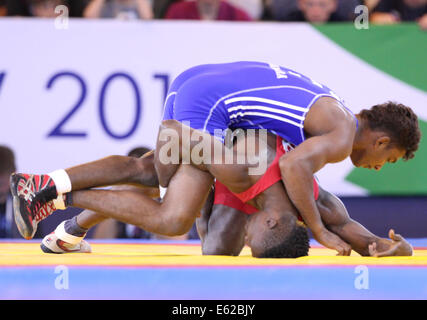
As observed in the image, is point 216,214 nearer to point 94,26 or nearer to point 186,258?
point 186,258

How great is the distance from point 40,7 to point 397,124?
116 inches

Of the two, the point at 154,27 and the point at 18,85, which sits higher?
the point at 154,27

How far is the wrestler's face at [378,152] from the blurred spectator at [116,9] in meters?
2.40

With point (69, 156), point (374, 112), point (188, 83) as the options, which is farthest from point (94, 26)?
point (374, 112)

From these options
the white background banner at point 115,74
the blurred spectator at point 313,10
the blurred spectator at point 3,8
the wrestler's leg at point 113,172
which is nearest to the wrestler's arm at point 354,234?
the wrestler's leg at point 113,172

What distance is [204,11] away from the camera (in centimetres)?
521

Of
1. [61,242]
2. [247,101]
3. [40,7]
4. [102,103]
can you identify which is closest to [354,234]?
[247,101]

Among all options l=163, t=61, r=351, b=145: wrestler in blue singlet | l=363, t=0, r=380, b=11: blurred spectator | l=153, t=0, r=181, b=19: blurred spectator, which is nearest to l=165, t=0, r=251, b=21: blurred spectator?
l=153, t=0, r=181, b=19: blurred spectator

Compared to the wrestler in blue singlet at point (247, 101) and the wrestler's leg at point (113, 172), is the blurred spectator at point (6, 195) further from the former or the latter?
the wrestler in blue singlet at point (247, 101)

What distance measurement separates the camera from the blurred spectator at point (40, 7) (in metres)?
5.15

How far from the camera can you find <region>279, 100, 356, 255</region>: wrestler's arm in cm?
298
